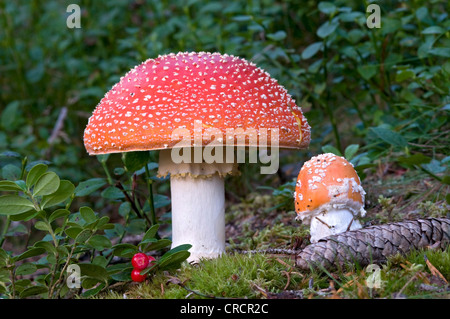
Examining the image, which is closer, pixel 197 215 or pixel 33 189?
pixel 33 189

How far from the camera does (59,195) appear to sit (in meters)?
2.24

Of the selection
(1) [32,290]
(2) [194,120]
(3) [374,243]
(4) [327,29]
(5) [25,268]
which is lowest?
(1) [32,290]

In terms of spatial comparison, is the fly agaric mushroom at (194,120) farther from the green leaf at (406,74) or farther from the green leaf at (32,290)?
the green leaf at (406,74)

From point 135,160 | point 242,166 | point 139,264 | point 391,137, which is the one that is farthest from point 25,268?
point 242,166

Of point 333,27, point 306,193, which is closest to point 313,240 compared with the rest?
point 306,193

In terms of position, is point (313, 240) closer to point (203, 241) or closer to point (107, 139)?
point (203, 241)

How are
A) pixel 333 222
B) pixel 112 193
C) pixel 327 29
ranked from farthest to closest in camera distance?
pixel 327 29 → pixel 112 193 → pixel 333 222

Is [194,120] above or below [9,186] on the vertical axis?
above

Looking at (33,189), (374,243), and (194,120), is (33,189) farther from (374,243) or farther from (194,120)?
(374,243)

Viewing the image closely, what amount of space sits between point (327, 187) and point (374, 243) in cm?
38

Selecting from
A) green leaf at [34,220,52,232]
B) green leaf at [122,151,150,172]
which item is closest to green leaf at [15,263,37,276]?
green leaf at [34,220,52,232]

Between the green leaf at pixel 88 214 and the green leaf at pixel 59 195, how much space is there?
0.13 m
